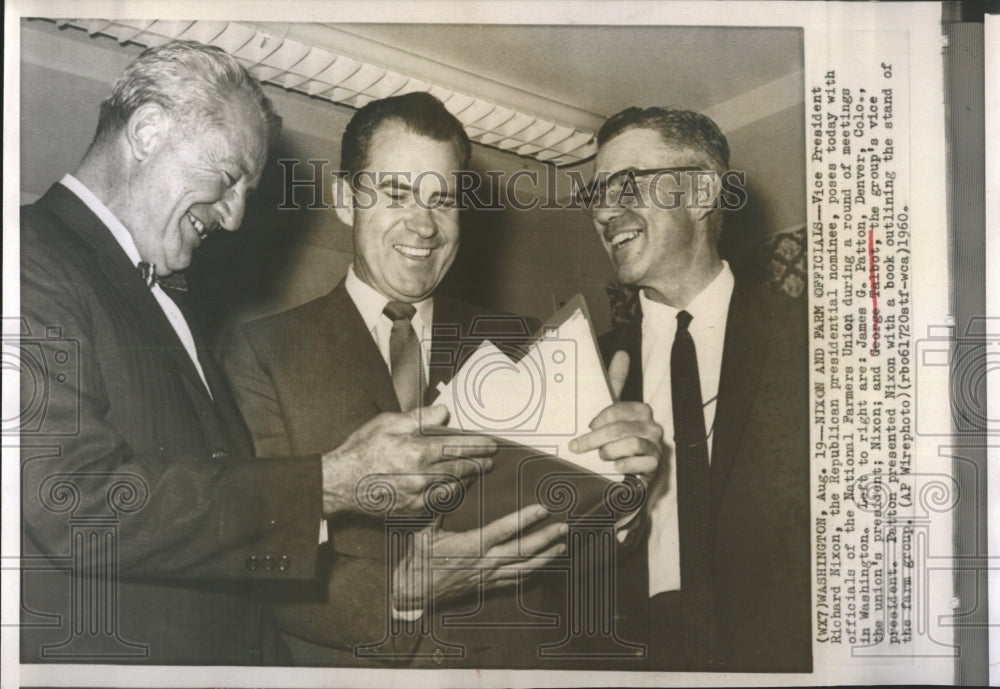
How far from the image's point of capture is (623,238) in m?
2.55

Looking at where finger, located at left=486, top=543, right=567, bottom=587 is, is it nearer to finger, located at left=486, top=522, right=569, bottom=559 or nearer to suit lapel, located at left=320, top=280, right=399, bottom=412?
finger, located at left=486, top=522, right=569, bottom=559

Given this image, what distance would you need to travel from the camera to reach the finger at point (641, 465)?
251 centimetres

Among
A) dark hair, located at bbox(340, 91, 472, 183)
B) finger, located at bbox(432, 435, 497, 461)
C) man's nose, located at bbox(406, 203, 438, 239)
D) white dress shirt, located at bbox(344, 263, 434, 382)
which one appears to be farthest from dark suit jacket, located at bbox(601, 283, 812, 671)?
dark hair, located at bbox(340, 91, 472, 183)

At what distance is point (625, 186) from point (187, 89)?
1.43m

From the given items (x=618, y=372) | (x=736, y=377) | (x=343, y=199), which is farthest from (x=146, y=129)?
(x=736, y=377)

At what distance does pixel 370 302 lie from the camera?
2.55m

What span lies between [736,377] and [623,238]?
1.86ft

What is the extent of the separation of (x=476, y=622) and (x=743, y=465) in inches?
38.4

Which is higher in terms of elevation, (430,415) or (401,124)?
(401,124)

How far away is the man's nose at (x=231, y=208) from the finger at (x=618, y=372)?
1.27 meters

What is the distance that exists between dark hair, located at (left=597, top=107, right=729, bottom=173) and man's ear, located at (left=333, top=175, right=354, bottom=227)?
85 centimetres

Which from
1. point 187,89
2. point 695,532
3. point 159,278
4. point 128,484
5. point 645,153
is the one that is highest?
point 187,89

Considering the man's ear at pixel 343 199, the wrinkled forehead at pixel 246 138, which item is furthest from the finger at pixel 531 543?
the wrinkled forehead at pixel 246 138

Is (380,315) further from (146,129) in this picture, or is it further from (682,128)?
(682,128)
